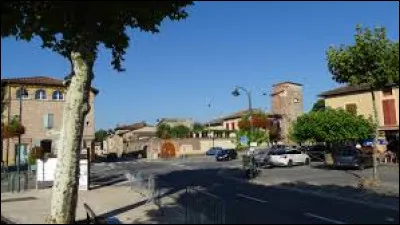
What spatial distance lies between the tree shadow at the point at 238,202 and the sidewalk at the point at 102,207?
0.04 meters

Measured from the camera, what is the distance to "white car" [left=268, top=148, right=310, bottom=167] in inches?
1695

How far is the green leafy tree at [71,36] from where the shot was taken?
45.8ft

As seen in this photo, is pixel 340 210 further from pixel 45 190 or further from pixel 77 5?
pixel 45 190

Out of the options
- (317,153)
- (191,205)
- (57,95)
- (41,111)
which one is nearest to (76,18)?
(191,205)

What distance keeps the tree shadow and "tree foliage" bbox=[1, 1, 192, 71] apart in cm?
512

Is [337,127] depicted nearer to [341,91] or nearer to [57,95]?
[341,91]

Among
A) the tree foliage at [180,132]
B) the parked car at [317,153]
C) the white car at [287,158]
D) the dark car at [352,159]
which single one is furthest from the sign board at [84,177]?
the tree foliage at [180,132]

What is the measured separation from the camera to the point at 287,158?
43312mm

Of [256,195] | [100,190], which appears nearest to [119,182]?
[100,190]

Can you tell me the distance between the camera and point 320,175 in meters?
31.9

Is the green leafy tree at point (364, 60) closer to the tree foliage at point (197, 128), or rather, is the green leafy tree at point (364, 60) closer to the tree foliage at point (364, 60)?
the tree foliage at point (364, 60)

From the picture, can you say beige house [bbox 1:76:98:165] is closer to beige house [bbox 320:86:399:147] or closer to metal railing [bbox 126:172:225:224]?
beige house [bbox 320:86:399:147]

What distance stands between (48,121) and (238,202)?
150ft

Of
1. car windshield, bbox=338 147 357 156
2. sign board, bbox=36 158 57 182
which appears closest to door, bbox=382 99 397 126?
car windshield, bbox=338 147 357 156
